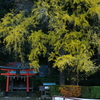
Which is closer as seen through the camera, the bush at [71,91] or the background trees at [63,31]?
A: the background trees at [63,31]

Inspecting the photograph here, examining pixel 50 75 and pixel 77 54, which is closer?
pixel 77 54

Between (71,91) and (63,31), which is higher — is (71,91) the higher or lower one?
the lower one

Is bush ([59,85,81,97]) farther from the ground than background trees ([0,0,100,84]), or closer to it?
closer to it

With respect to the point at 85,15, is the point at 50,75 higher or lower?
lower

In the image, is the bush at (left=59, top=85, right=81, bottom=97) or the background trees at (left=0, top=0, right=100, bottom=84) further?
the bush at (left=59, top=85, right=81, bottom=97)

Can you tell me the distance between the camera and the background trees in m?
11.3

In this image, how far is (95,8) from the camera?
11.3m

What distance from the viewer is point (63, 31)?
11766 mm

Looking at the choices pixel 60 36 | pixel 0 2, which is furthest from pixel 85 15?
pixel 0 2

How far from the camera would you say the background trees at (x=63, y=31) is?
11.3 meters

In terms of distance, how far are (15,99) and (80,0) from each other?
8.03 metres

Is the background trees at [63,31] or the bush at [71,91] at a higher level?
the background trees at [63,31]

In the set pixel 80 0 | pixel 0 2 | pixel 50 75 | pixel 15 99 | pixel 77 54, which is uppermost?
pixel 0 2

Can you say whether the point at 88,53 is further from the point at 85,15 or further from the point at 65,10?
the point at 65,10
